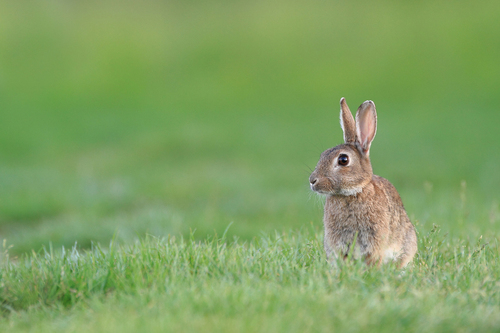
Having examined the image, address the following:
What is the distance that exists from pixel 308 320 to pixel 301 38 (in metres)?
18.9

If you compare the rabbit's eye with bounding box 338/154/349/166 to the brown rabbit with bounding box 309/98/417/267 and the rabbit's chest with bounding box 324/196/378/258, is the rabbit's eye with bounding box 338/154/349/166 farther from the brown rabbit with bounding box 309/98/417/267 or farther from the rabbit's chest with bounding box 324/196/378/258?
the rabbit's chest with bounding box 324/196/378/258

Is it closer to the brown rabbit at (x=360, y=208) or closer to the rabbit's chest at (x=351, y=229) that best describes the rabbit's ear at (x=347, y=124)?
the brown rabbit at (x=360, y=208)

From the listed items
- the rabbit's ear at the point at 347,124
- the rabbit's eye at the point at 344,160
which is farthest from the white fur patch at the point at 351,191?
the rabbit's ear at the point at 347,124

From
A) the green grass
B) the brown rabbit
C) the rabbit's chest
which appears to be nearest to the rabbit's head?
the brown rabbit

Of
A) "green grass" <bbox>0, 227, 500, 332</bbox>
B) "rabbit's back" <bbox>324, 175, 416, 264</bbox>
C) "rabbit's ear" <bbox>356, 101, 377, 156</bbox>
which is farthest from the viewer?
"rabbit's ear" <bbox>356, 101, 377, 156</bbox>

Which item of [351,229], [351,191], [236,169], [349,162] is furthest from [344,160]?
[236,169]

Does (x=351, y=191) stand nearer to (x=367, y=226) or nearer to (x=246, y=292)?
(x=367, y=226)

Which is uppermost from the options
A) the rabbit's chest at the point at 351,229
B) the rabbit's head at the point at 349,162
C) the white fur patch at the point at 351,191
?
the rabbit's head at the point at 349,162

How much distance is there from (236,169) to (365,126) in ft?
27.3

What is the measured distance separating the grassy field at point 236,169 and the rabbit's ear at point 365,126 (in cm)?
79

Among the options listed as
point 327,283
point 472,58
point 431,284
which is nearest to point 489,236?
point 431,284

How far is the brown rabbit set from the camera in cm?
451

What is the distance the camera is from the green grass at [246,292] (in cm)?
323

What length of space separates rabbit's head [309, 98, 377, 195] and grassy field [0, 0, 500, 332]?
600mm
